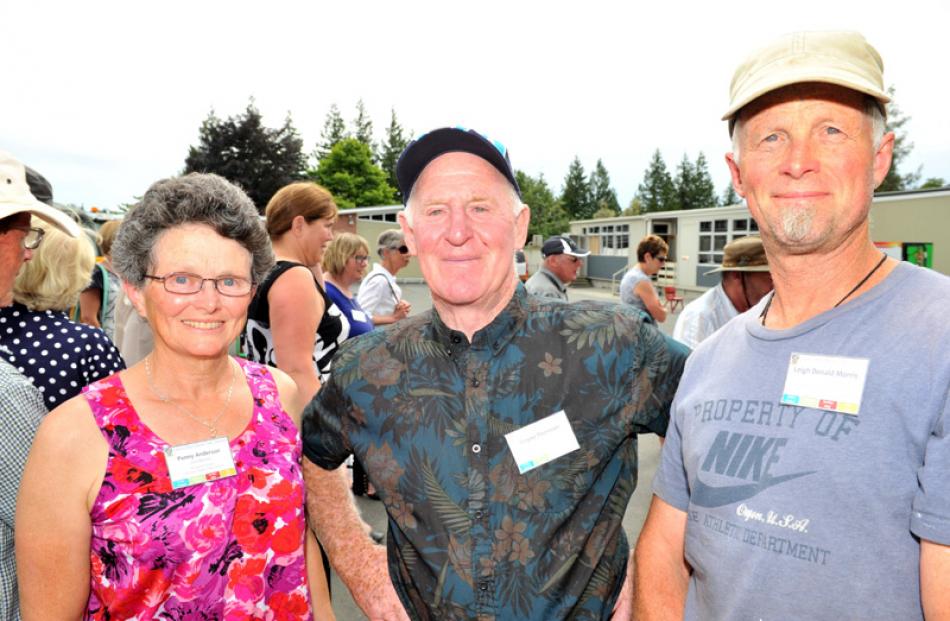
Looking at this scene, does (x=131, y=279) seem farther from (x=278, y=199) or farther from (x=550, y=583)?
(x=278, y=199)

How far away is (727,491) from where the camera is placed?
1.47 metres

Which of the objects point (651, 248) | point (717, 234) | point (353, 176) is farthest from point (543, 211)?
point (651, 248)

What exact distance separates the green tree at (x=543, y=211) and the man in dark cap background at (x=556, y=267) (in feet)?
178

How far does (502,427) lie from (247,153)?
5663 cm

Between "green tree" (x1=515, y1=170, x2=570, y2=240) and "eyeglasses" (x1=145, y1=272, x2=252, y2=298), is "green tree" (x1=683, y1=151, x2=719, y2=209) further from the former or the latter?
"eyeglasses" (x1=145, y1=272, x2=252, y2=298)

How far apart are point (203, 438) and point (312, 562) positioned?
2.02 feet

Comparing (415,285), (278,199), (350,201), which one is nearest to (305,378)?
(278,199)

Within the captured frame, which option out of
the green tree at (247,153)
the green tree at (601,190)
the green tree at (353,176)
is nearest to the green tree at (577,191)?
the green tree at (601,190)

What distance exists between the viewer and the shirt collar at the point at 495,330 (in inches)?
70.5

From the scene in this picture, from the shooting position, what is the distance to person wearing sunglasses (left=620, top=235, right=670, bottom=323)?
6.98 m

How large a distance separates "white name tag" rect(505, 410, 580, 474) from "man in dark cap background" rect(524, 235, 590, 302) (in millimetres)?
5263

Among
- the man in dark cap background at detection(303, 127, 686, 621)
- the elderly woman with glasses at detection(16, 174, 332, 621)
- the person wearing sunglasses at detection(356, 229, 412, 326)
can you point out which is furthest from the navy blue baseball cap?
the person wearing sunglasses at detection(356, 229, 412, 326)

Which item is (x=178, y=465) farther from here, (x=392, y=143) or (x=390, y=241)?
(x=392, y=143)

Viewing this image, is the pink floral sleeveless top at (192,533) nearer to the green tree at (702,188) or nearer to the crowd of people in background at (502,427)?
the crowd of people in background at (502,427)
